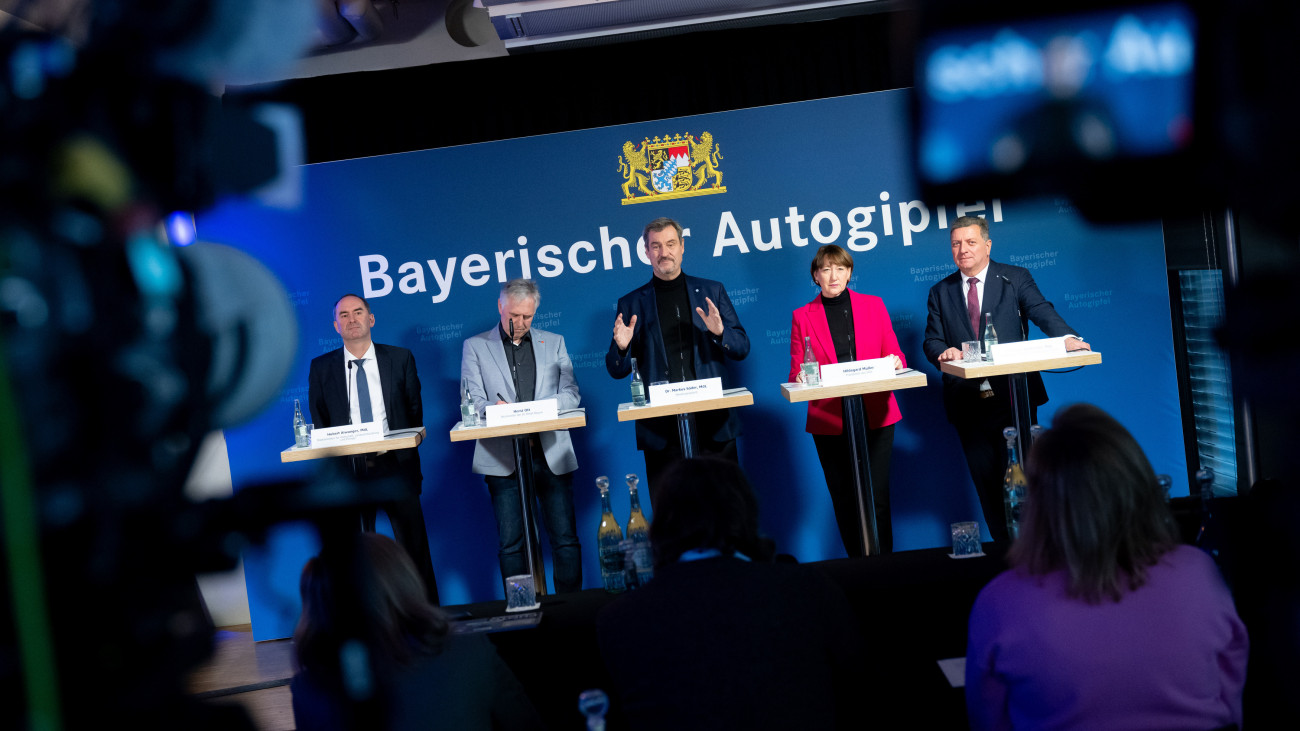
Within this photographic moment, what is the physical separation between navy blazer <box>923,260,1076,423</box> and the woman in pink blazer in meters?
0.25

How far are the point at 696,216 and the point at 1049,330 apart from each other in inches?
72.5

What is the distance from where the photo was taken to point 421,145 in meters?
4.98

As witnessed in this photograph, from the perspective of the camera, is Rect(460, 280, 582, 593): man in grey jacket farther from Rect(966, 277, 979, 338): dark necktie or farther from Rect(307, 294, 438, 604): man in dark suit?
Rect(966, 277, 979, 338): dark necktie

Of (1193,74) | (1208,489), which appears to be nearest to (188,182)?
A: (1193,74)

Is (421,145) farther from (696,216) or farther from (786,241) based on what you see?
(786,241)

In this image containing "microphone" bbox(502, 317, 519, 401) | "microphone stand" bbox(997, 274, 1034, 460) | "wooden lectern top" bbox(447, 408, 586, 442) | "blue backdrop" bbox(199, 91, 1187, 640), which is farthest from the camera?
"blue backdrop" bbox(199, 91, 1187, 640)

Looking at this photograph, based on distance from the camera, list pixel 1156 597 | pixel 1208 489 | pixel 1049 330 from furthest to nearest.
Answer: pixel 1049 330 → pixel 1208 489 → pixel 1156 597

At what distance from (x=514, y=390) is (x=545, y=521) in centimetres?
69

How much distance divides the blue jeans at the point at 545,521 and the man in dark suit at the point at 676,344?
1.57 ft

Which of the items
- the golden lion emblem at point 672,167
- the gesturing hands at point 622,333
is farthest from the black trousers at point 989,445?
the golden lion emblem at point 672,167

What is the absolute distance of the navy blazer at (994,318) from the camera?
4.14 m

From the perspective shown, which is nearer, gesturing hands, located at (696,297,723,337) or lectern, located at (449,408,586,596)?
lectern, located at (449,408,586,596)

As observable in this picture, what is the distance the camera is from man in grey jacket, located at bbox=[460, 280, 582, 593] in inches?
165

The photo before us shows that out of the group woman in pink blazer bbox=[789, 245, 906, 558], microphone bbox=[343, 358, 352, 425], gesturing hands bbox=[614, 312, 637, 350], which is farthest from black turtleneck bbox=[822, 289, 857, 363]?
microphone bbox=[343, 358, 352, 425]
